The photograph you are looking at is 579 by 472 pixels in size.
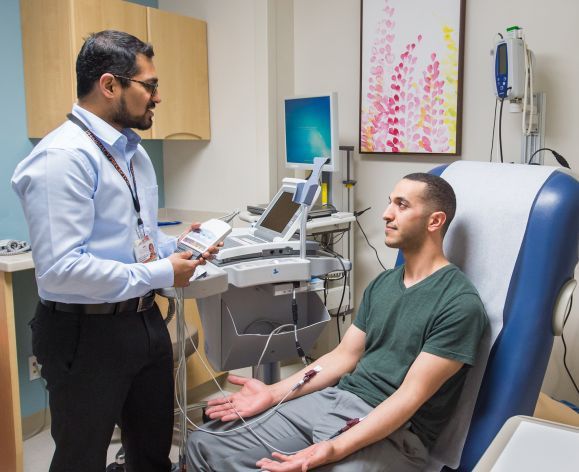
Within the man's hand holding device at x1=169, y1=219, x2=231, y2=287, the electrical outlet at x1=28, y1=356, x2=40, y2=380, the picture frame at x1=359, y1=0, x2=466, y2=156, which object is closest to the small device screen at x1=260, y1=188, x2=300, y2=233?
the man's hand holding device at x1=169, y1=219, x2=231, y2=287

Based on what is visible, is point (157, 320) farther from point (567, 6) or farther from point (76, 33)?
point (567, 6)

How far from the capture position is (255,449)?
1.54 m

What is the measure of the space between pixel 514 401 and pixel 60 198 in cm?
117

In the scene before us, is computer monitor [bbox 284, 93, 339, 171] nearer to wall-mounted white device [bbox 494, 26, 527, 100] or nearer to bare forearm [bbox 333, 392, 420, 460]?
wall-mounted white device [bbox 494, 26, 527, 100]

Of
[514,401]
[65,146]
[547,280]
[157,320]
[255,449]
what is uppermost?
[65,146]

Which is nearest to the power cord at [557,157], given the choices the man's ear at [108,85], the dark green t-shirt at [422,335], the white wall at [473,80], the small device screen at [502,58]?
the white wall at [473,80]

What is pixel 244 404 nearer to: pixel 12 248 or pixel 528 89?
pixel 12 248

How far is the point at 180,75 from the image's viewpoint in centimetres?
319

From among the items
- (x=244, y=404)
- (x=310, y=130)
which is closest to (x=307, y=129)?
A: (x=310, y=130)

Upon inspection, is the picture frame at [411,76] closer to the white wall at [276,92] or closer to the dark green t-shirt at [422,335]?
the white wall at [276,92]

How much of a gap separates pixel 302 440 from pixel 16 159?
6.42 ft

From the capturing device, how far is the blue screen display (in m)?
2.84

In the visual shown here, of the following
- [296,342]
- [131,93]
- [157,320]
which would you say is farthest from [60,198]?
[296,342]

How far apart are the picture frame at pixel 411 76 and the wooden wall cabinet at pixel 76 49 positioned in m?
0.96
